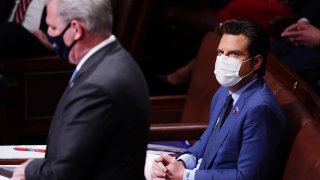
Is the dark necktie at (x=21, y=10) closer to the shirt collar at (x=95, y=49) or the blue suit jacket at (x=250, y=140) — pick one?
the blue suit jacket at (x=250, y=140)

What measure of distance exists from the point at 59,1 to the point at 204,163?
0.88m

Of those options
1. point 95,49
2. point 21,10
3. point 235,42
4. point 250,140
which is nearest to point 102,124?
point 95,49

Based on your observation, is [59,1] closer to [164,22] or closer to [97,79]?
[97,79]

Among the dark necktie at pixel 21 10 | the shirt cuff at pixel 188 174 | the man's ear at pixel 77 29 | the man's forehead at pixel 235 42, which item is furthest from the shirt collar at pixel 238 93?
the dark necktie at pixel 21 10

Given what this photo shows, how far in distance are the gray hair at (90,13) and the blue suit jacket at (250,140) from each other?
64cm

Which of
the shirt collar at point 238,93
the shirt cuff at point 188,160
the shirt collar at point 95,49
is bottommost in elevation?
the shirt cuff at point 188,160

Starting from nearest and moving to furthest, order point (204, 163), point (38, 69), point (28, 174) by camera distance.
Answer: point (28, 174)
point (204, 163)
point (38, 69)

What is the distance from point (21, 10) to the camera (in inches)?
158

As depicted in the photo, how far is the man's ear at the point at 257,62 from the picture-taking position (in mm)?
2320

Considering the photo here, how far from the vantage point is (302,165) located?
6.88ft

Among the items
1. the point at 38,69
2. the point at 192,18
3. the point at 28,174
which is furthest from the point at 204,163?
the point at 192,18

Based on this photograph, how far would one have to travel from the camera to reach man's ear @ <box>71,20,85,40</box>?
5.89 feet

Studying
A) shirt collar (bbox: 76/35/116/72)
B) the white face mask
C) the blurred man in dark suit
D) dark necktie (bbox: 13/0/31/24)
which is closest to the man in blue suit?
the white face mask

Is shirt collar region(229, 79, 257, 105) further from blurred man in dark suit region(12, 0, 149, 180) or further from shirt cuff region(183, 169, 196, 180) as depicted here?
blurred man in dark suit region(12, 0, 149, 180)
